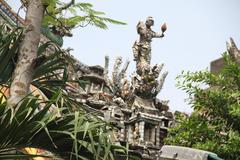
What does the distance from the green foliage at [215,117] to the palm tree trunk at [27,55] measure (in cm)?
472

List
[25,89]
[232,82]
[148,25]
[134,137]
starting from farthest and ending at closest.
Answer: [148,25], [134,137], [232,82], [25,89]

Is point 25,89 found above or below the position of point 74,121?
above

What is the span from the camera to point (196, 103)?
8.65 m

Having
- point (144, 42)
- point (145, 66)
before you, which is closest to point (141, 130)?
point (145, 66)

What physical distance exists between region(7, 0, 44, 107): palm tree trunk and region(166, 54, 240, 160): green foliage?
15.5ft

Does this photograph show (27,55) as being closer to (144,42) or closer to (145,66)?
(145,66)

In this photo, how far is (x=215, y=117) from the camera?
848 centimetres

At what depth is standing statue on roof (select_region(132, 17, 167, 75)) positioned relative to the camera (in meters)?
17.2

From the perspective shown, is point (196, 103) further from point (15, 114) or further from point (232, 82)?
point (15, 114)

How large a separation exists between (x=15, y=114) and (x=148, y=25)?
15065mm

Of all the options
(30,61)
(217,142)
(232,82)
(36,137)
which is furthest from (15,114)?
(232,82)

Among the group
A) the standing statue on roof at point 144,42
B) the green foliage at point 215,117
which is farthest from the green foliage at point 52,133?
the standing statue on roof at point 144,42

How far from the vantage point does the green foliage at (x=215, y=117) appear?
25.2 feet

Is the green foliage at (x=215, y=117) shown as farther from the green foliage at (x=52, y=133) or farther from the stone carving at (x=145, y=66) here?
the stone carving at (x=145, y=66)
